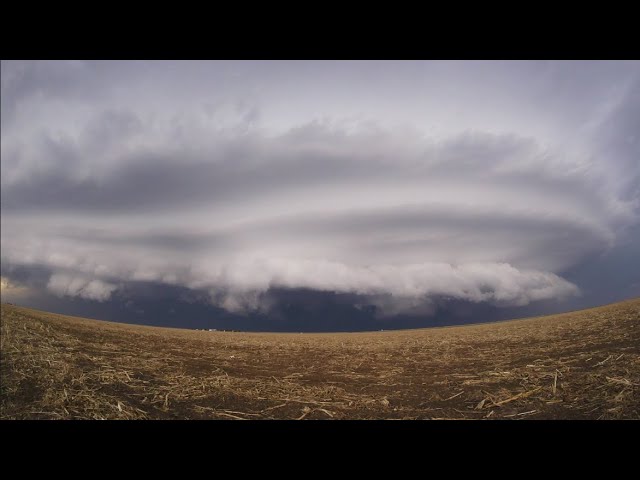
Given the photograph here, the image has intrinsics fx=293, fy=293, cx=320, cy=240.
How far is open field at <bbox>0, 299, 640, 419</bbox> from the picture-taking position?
5848 millimetres

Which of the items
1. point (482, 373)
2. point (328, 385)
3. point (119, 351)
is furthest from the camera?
point (119, 351)

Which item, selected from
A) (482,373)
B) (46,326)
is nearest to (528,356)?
(482,373)

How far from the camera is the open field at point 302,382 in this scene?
19.2 feet

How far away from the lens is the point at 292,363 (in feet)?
37.1

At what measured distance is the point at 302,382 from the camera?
27.8 feet

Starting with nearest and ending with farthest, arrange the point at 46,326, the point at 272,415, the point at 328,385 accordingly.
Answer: the point at 272,415, the point at 328,385, the point at 46,326

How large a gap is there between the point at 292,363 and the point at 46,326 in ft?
30.3

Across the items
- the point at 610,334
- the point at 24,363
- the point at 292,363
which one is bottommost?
the point at 292,363
